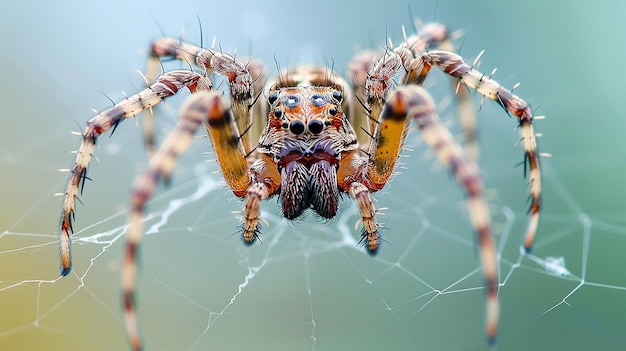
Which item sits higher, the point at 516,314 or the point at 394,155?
the point at 394,155

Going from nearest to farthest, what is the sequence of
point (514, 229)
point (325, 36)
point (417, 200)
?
1. point (514, 229)
2. point (417, 200)
3. point (325, 36)

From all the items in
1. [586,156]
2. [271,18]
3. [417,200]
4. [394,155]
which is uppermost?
[394,155]

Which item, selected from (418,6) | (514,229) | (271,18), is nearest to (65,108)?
(271,18)

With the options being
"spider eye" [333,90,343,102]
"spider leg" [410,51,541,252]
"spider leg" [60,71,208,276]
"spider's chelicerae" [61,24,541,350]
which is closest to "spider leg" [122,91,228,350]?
"spider's chelicerae" [61,24,541,350]

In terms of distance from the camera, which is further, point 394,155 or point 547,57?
point 547,57

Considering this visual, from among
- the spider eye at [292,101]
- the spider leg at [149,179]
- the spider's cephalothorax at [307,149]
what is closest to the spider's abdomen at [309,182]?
the spider's cephalothorax at [307,149]

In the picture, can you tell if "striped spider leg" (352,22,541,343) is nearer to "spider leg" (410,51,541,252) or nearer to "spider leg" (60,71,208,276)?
"spider leg" (410,51,541,252)

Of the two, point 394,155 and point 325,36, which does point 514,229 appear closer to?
point 394,155

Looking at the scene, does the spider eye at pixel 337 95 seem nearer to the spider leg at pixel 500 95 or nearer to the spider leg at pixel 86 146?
the spider leg at pixel 500 95
